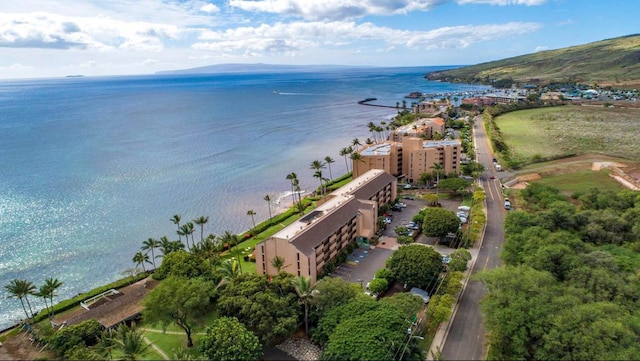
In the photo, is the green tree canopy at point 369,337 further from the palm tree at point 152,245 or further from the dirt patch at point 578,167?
the dirt patch at point 578,167

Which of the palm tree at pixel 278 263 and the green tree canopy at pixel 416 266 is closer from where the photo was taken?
the palm tree at pixel 278 263

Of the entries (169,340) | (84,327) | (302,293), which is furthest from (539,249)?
(84,327)

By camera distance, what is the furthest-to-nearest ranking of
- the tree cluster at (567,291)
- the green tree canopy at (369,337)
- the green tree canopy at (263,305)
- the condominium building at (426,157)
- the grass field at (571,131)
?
1. the grass field at (571,131)
2. the condominium building at (426,157)
3. the green tree canopy at (263,305)
4. the green tree canopy at (369,337)
5. the tree cluster at (567,291)

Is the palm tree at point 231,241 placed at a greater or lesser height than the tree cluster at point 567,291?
lesser

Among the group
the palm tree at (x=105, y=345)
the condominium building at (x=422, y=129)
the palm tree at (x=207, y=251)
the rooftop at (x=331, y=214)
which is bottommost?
the palm tree at (x=105, y=345)

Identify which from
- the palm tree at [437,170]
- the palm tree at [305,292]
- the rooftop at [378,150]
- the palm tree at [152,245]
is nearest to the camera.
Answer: the palm tree at [305,292]

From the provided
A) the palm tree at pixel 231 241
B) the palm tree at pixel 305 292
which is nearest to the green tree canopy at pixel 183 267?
the palm tree at pixel 231 241
